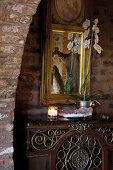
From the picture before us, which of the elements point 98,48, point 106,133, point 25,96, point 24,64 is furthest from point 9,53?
point 106,133

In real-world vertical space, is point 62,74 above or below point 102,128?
above

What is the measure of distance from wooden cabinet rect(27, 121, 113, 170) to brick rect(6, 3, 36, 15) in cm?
122

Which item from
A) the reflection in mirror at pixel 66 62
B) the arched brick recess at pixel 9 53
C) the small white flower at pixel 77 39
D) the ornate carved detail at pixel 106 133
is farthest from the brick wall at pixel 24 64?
the ornate carved detail at pixel 106 133

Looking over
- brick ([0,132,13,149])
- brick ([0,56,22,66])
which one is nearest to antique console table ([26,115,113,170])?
brick ([0,132,13,149])

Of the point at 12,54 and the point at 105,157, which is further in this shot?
the point at 105,157

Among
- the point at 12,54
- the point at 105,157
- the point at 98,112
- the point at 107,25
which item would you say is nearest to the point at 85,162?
the point at 105,157

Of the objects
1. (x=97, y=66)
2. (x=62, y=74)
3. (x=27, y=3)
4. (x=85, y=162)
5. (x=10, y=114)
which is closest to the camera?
(x=27, y=3)

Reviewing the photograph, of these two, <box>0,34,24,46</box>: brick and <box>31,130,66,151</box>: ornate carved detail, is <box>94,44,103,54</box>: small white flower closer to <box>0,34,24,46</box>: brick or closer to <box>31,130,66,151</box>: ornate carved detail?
<box>31,130,66,151</box>: ornate carved detail

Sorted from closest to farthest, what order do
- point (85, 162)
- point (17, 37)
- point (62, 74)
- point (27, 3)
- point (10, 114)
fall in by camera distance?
point (27, 3), point (17, 37), point (10, 114), point (85, 162), point (62, 74)

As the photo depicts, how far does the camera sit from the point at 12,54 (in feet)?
7.17

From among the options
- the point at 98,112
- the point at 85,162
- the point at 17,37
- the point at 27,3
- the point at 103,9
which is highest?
the point at 103,9

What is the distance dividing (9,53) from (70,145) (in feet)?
4.31

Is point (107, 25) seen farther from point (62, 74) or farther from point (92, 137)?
point (92, 137)

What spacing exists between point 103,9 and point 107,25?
0.74 ft
